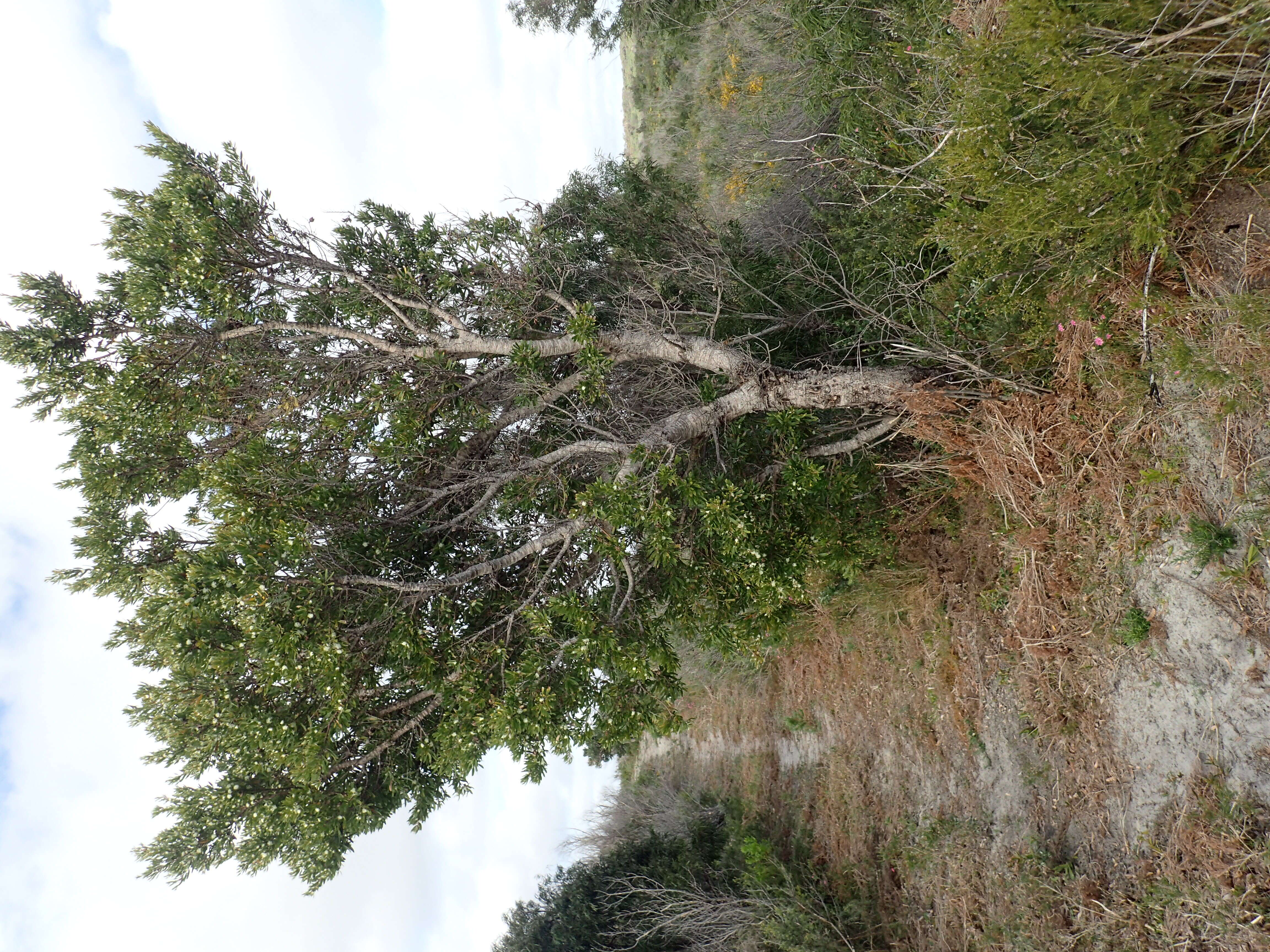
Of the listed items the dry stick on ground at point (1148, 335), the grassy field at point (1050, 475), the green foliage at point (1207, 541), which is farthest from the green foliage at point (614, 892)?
the dry stick on ground at point (1148, 335)

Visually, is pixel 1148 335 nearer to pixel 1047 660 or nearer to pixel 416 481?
pixel 1047 660

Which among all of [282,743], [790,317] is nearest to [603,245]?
[790,317]

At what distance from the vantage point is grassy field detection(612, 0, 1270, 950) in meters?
4.16

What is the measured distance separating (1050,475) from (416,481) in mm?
6437

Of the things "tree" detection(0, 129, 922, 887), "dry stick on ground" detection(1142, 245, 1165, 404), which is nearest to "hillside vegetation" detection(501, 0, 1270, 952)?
"dry stick on ground" detection(1142, 245, 1165, 404)

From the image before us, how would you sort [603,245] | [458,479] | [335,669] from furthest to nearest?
[603,245], [458,479], [335,669]

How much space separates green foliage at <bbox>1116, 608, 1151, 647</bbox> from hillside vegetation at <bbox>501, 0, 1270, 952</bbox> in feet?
0.08

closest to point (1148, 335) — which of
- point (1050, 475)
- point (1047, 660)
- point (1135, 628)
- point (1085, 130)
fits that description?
point (1050, 475)

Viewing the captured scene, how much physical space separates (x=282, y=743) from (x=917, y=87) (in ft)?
28.0

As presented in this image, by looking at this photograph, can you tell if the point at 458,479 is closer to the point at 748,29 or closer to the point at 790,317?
the point at 790,317

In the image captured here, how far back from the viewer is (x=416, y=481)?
25.0 ft

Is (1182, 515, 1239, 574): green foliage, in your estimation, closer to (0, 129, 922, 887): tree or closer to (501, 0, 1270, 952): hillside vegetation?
(501, 0, 1270, 952): hillside vegetation

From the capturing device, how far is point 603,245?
32.4ft

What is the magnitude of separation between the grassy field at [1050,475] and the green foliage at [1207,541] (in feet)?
0.05
